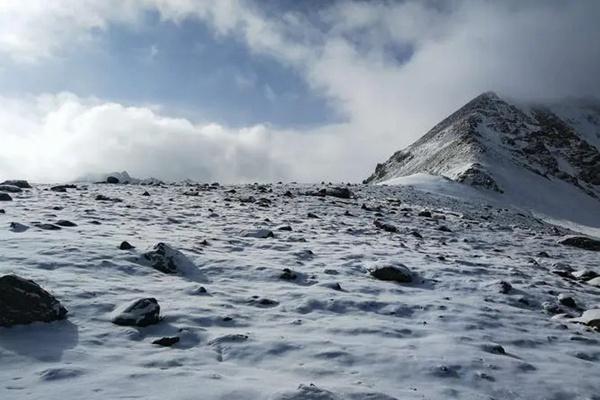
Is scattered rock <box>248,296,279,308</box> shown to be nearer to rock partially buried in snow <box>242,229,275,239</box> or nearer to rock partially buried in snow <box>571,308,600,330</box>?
rock partially buried in snow <box>242,229,275,239</box>

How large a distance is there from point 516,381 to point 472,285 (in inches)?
198

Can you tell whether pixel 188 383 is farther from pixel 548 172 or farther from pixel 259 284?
pixel 548 172

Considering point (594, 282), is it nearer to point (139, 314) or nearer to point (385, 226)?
point (385, 226)

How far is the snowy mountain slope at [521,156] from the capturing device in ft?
178

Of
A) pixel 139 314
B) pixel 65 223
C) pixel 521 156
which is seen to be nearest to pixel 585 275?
pixel 139 314

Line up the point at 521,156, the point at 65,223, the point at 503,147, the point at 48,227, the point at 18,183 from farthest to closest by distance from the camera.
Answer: the point at 503,147 → the point at 521,156 → the point at 18,183 → the point at 65,223 → the point at 48,227

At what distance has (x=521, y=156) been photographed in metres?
73.4

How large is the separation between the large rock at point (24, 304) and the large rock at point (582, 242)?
61.9ft

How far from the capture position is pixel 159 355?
23.1 ft

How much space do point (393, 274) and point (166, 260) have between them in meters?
5.21

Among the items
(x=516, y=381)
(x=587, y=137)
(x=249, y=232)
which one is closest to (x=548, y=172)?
(x=587, y=137)

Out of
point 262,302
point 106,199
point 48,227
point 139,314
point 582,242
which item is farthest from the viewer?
point 106,199

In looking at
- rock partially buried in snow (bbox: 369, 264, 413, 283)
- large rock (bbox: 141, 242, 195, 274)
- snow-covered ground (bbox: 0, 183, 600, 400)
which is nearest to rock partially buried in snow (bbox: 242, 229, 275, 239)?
snow-covered ground (bbox: 0, 183, 600, 400)

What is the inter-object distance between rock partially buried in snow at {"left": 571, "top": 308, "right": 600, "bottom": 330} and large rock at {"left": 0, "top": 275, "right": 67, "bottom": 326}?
965 cm
